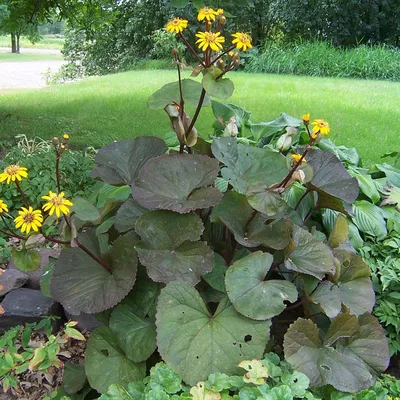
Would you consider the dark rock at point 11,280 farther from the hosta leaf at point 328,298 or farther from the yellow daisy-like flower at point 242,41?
the yellow daisy-like flower at point 242,41

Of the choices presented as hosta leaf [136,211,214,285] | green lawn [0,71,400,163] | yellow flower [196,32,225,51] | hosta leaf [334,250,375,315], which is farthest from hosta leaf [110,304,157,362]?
green lawn [0,71,400,163]

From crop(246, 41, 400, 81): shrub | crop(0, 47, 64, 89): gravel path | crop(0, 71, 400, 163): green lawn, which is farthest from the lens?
crop(0, 47, 64, 89): gravel path

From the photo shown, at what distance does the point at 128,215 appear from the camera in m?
2.05

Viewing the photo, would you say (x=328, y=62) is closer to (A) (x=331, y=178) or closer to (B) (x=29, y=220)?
(A) (x=331, y=178)

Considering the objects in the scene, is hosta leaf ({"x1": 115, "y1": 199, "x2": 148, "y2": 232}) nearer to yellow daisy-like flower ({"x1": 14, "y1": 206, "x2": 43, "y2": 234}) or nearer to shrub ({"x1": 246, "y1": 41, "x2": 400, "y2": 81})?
yellow daisy-like flower ({"x1": 14, "y1": 206, "x2": 43, "y2": 234})

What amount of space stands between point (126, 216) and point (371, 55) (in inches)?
438

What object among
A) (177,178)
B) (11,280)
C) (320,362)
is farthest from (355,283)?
(11,280)

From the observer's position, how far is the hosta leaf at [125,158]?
2173 millimetres

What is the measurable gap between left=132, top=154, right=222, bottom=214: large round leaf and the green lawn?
9.18 ft

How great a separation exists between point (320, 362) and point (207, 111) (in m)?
4.99

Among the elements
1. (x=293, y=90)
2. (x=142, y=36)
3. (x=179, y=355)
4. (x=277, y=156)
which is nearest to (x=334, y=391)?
(x=179, y=355)

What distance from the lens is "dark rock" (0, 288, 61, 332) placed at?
2.39 meters

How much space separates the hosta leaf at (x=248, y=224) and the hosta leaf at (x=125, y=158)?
418 mm

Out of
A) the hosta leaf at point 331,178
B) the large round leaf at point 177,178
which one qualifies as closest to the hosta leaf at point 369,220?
the hosta leaf at point 331,178
